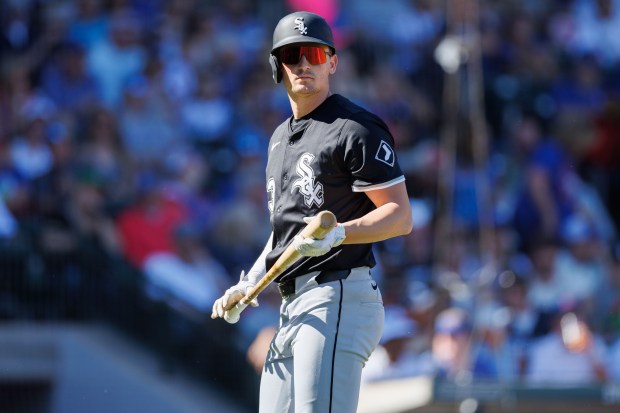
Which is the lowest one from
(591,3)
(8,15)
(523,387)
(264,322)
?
(523,387)

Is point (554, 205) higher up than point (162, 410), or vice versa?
point (554, 205)

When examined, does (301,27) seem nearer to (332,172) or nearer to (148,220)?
(332,172)

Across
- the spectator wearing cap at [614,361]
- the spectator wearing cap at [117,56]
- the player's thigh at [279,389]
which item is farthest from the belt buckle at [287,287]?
the spectator wearing cap at [117,56]

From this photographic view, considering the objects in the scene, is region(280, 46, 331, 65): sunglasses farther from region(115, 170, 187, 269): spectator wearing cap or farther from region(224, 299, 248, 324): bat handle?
region(115, 170, 187, 269): spectator wearing cap

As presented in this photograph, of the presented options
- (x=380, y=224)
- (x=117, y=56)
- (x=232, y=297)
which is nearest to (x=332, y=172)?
(x=380, y=224)

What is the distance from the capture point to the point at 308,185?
162 inches

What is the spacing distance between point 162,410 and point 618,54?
6.07 m

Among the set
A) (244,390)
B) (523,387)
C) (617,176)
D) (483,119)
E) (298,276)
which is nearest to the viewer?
(298,276)

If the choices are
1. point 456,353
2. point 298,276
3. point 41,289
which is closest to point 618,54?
point 456,353

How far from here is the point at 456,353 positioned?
8844 millimetres

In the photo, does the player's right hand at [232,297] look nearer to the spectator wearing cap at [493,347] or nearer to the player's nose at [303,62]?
the player's nose at [303,62]

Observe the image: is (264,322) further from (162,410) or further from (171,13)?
(171,13)

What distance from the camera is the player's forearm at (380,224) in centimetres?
388

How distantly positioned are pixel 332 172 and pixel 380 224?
0.96ft
